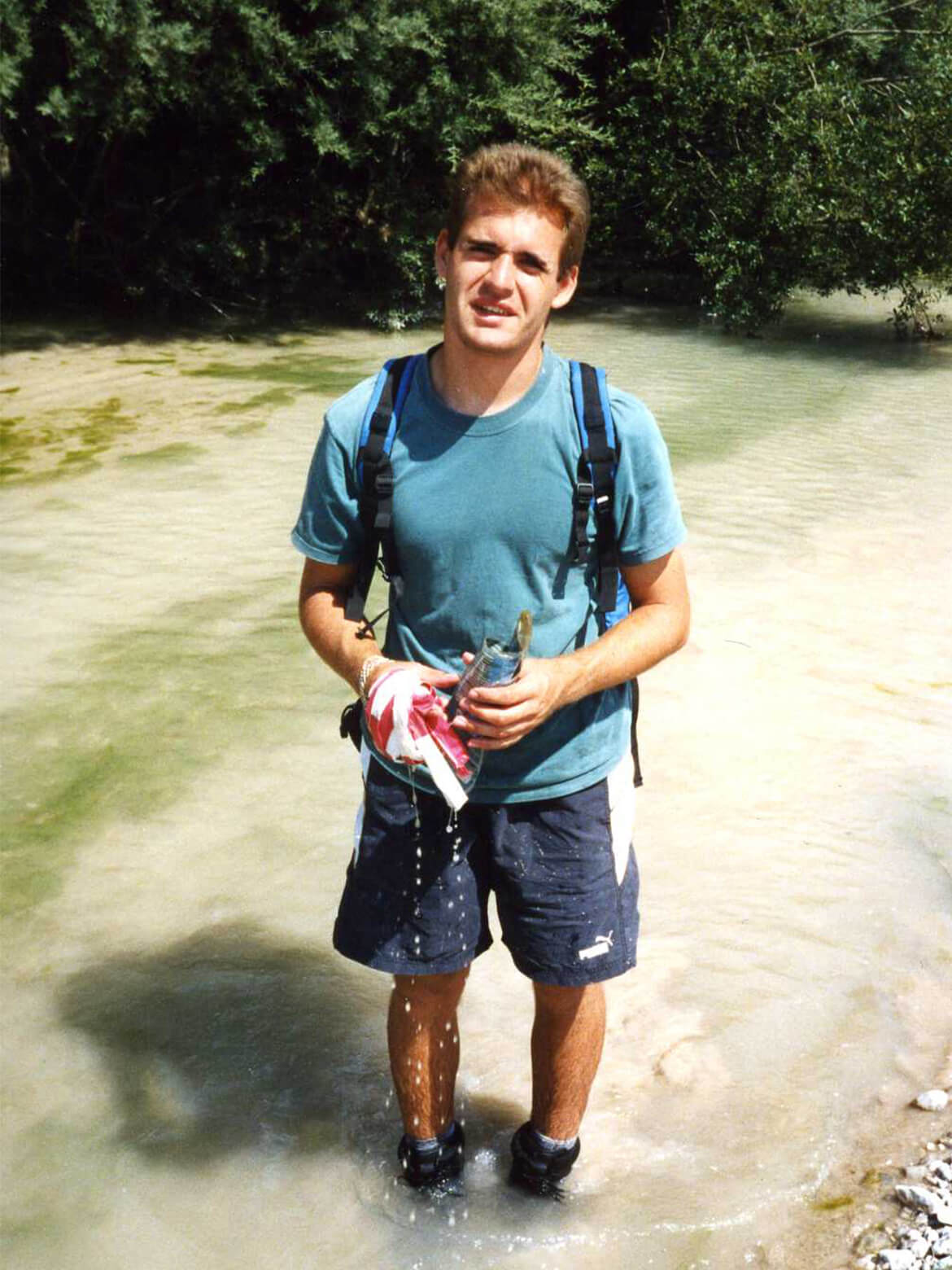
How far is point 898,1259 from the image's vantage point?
2.83 metres

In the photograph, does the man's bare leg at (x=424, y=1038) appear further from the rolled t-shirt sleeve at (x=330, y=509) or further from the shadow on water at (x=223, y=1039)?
the rolled t-shirt sleeve at (x=330, y=509)

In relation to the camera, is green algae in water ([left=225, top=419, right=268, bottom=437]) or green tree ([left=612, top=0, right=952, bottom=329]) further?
green tree ([left=612, top=0, right=952, bottom=329])

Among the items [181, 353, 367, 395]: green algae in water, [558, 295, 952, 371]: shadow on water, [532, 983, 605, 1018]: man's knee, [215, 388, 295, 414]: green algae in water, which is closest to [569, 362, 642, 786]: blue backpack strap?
[532, 983, 605, 1018]: man's knee

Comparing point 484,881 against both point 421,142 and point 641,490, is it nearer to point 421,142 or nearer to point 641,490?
point 641,490

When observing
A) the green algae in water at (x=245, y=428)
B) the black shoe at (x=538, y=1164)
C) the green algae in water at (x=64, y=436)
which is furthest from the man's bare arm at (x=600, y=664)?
the green algae in water at (x=245, y=428)

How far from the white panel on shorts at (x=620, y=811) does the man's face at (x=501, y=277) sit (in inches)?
33.3

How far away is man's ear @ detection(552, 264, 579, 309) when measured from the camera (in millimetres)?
2633

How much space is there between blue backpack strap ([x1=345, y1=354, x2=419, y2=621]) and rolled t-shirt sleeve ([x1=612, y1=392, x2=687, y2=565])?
1.31 feet

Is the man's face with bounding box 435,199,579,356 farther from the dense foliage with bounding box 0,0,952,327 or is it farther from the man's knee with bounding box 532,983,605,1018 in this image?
the dense foliage with bounding box 0,0,952,327

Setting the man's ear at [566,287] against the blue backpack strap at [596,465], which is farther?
the man's ear at [566,287]

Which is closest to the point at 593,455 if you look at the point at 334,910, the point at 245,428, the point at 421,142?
the point at 334,910

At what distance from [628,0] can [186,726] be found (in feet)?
43.3

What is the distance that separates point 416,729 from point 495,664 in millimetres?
179

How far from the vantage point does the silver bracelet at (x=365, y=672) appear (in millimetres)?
2531
